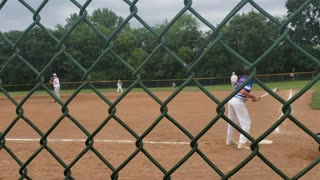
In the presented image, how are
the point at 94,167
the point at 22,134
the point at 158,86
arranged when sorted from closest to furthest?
the point at 94,167
the point at 22,134
the point at 158,86

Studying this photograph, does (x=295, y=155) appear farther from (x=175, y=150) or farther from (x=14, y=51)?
(x=14, y=51)

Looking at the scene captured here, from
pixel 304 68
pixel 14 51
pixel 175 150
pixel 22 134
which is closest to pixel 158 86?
pixel 304 68

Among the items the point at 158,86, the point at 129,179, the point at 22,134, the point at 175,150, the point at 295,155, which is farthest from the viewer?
the point at 158,86

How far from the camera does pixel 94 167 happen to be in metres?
6.79

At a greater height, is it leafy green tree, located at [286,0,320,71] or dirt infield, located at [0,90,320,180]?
leafy green tree, located at [286,0,320,71]

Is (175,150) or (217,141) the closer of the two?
(175,150)

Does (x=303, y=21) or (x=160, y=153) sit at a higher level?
(x=303, y=21)

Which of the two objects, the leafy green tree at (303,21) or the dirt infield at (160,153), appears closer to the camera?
the leafy green tree at (303,21)

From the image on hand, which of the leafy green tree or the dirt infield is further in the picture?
the dirt infield

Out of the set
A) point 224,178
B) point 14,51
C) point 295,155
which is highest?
point 14,51

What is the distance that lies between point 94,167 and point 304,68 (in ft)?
135

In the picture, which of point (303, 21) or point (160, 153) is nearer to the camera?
point (303, 21)

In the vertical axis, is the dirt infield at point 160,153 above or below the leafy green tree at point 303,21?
below

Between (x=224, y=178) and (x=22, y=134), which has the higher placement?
(x=224, y=178)
